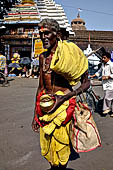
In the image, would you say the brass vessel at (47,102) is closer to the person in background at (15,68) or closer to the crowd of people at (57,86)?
the crowd of people at (57,86)

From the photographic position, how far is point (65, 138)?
1.75 metres

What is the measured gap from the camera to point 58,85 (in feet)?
5.99

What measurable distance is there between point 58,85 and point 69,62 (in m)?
0.30

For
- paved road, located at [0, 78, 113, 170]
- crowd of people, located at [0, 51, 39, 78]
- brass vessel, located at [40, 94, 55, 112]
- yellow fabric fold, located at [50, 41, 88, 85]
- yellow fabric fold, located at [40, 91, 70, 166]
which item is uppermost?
yellow fabric fold, located at [50, 41, 88, 85]

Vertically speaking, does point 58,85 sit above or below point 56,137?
above

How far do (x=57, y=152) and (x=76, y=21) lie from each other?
31.1 metres

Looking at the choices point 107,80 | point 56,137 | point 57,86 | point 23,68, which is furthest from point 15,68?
point 56,137

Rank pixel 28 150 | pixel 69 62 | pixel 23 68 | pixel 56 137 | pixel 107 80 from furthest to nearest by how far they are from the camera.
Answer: pixel 23 68, pixel 107 80, pixel 28 150, pixel 56 137, pixel 69 62

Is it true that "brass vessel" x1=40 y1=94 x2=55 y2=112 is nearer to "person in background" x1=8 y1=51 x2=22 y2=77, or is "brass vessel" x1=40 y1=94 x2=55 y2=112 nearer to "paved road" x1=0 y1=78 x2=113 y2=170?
"paved road" x1=0 y1=78 x2=113 y2=170

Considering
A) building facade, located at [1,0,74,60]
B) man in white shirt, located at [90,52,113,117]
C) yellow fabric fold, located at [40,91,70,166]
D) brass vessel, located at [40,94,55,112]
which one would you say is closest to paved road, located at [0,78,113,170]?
man in white shirt, located at [90,52,113,117]

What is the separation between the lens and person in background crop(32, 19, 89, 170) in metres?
1.63

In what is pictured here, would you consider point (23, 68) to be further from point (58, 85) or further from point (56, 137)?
point (56, 137)

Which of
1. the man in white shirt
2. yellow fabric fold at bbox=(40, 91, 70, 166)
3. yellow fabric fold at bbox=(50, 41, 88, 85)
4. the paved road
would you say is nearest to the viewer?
→ yellow fabric fold at bbox=(50, 41, 88, 85)

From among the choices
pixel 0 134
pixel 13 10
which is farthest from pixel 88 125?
pixel 13 10
